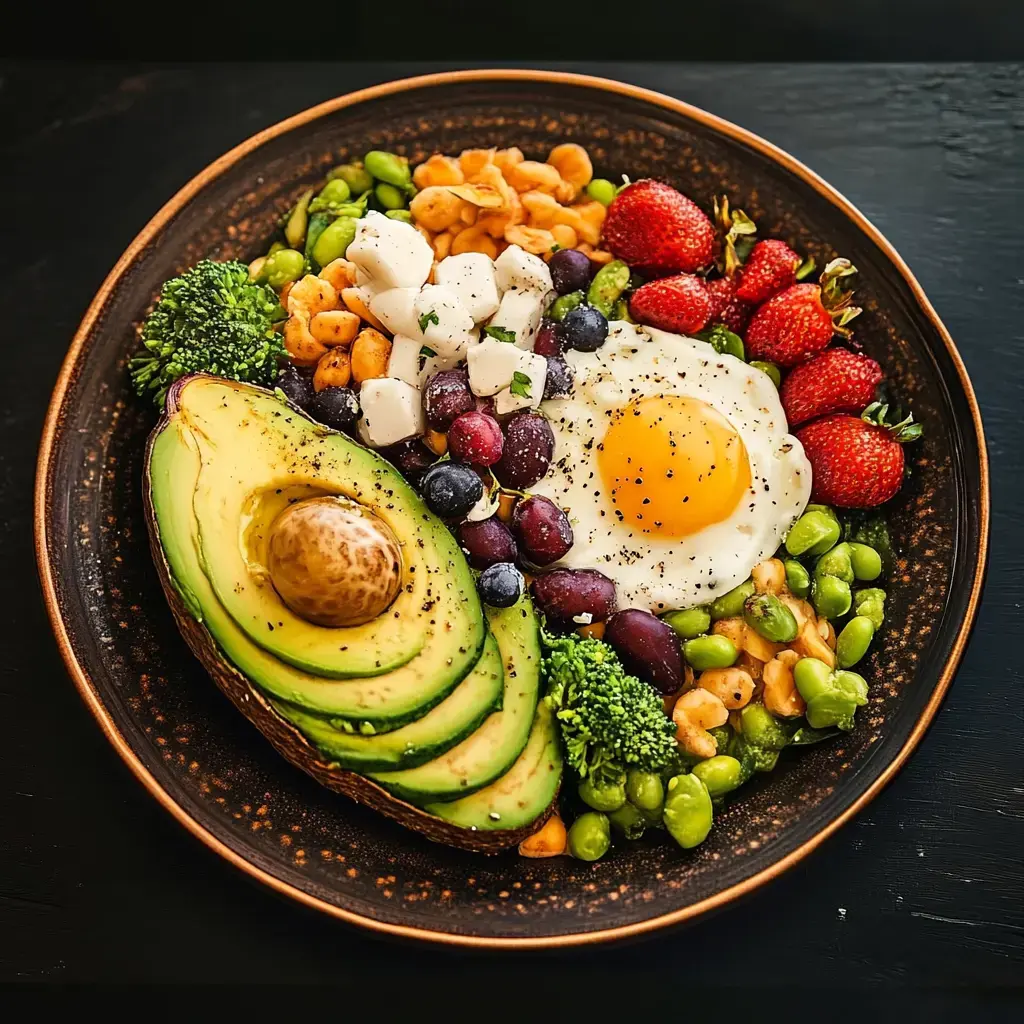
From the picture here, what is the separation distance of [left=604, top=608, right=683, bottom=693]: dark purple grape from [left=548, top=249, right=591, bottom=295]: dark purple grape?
0.95 meters

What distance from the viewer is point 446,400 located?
8.68 feet

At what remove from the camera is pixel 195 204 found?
2.84m

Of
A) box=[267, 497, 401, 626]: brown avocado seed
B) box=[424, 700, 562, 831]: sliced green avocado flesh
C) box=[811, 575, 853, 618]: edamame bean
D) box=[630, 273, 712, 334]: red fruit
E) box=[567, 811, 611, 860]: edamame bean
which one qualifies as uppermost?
box=[630, 273, 712, 334]: red fruit

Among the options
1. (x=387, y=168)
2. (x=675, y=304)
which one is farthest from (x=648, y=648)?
(x=387, y=168)

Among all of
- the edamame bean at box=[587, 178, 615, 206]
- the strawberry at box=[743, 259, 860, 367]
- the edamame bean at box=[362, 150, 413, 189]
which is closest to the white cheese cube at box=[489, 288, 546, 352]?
the edamame bean at box=[587, 178, 615, 206]

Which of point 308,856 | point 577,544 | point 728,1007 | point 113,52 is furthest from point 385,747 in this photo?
point 113,52

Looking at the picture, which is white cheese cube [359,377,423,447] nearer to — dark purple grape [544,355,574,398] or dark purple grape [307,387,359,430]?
dark purple grape [307,387,359,430]

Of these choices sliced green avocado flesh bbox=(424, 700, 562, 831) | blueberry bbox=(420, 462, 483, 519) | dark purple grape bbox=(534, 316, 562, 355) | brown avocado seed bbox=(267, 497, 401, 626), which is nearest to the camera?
brown avocado seed bbox=(267, 497, 401, 626)

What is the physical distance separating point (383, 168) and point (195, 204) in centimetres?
55

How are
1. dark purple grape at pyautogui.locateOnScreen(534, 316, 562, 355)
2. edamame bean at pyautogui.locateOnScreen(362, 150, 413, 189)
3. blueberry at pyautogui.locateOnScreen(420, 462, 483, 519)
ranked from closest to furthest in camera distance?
blueberry at pyautogui.locateOnScreen(420, 462, 483, 519), dark purple grape at pyautogui.locateOnScreen(534, 316, 562, 355), edamame bean at pyautogui.locateOnScreen(362, 150, 413, 189)

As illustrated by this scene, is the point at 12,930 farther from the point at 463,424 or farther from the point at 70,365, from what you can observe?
the point at 463,424

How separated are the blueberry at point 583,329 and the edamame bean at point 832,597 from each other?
90cm

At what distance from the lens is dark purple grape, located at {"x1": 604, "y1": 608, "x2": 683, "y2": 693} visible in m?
2.58

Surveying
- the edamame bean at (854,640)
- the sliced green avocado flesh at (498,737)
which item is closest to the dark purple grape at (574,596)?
the sliced green avocado flesh at (498,737)
